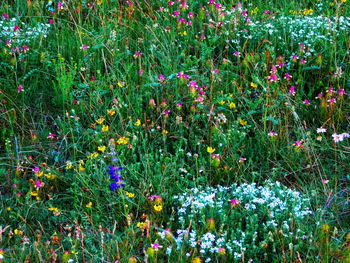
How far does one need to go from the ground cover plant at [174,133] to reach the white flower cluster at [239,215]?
0.04 feet

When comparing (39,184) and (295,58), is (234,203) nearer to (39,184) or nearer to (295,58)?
(39,184)

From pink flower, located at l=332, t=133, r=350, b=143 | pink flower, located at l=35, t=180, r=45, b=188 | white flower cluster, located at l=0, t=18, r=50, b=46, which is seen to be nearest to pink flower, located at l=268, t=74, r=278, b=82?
pink flower, located at l=332, t=133, r=350, b=143

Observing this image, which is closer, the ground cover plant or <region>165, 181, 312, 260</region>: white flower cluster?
<region>165, 181, 312, 260</region>: white flower cluster

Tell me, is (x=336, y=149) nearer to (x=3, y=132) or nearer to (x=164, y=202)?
(x=164, y=202)

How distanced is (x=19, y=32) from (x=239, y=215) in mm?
2623

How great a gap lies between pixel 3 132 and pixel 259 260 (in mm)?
2023

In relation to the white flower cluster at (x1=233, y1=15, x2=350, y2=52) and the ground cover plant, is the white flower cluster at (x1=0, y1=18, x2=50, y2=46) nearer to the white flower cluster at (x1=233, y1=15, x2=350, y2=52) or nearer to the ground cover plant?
the ground cover plant

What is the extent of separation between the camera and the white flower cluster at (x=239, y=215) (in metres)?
2.83

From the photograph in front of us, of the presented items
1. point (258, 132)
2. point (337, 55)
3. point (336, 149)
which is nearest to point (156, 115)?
point (258, 132)

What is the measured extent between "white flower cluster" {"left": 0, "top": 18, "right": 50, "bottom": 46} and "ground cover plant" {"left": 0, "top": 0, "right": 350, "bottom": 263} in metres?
0.02

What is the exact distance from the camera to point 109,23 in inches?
190

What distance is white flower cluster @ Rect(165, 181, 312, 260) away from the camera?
2.83 meters

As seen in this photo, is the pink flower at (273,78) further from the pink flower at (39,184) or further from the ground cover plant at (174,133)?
the pink flower at (39,184)

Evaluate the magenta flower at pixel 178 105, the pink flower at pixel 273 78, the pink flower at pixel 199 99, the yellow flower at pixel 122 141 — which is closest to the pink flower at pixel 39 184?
the yellow flower at pixel 122 141
